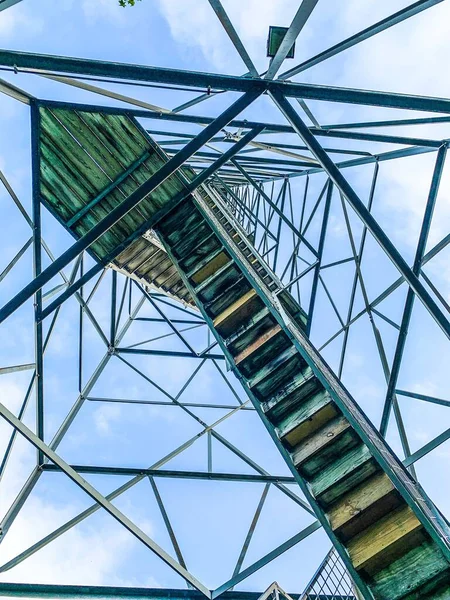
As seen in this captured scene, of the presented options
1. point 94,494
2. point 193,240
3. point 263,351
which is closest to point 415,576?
point 263,351

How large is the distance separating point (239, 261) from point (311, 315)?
7.34 ft

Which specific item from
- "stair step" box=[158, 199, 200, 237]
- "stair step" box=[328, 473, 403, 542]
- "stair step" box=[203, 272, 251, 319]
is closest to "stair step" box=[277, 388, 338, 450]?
"stair step" box=[328, 473, 403, 542]

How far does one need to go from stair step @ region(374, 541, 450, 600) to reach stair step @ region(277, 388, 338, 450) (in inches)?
59.0

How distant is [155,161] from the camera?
900 centimetres

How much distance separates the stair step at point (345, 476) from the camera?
5.14 m

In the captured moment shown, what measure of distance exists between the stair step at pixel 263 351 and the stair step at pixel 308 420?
0.91 metres

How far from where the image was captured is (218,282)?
7.78m

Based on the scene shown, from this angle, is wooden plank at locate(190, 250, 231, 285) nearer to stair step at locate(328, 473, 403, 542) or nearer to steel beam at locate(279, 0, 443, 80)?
steel beam at locate(279, 0, 443, 80)

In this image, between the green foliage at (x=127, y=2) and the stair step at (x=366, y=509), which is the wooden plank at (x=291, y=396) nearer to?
the stair step at (x=366, y=509)

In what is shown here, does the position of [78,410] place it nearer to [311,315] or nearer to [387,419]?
[311,315]

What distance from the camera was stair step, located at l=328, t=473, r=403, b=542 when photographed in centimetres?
489

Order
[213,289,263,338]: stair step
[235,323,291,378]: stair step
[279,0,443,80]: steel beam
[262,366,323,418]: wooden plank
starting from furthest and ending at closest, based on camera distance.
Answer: [213,289,263,338]: stair step < [235,323,291,378]: stair step < [262,366,323,418]: wooden plank < [279,0,443,80]: steel beam

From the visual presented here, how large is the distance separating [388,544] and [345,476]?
2.41ft

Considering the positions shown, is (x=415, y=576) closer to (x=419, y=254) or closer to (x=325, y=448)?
(x=325, y=448)
